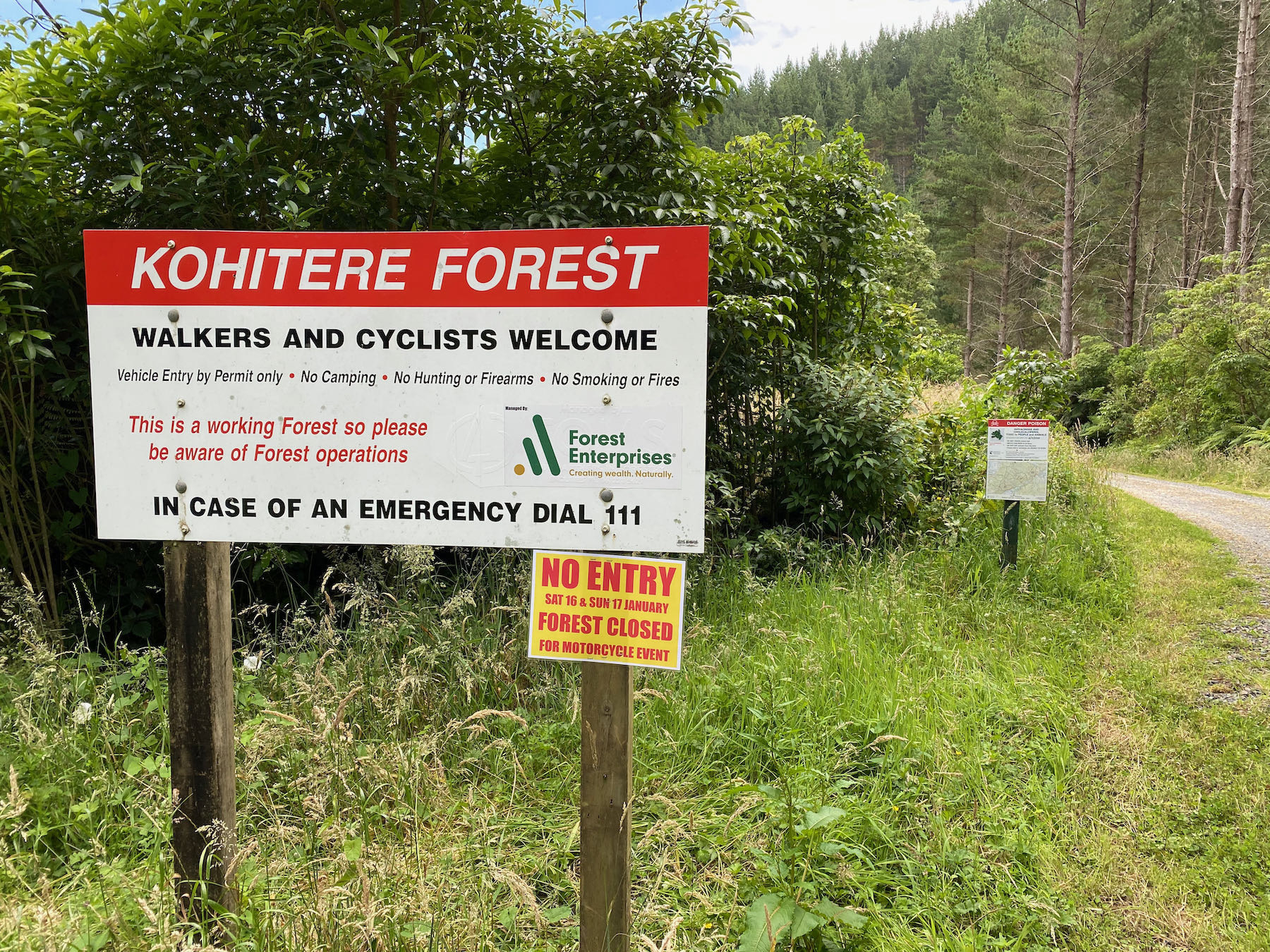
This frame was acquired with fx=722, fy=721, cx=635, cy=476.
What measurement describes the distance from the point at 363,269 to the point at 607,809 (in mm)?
1497

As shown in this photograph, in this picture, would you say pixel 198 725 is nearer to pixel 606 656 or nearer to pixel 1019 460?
pixel 606 656

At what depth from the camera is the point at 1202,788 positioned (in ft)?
10.2

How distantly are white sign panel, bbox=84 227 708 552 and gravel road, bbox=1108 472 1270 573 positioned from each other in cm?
764

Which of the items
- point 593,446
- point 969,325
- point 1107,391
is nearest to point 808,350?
point 593,446

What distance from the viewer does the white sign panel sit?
5.80 feet

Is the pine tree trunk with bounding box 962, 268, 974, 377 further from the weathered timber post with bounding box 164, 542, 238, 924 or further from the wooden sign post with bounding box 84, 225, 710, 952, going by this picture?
the weathered timber post with bounding box 164, 542, 238, 924

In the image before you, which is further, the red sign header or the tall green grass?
the tall green grass

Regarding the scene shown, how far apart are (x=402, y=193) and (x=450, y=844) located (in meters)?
3.23

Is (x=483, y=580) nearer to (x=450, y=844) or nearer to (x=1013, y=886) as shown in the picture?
(x=450, y=844)

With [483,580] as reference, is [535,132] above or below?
above

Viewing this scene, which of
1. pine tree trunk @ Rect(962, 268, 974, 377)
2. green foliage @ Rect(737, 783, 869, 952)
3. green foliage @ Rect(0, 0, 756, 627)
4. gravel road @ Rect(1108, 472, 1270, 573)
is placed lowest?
green foliage @ Rect(737, 783, 869, 952)

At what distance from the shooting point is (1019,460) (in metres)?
5.57

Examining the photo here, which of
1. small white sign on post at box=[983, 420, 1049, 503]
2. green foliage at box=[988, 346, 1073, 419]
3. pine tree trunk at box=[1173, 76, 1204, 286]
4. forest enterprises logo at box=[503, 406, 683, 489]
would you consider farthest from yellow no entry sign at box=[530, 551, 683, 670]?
pine tree trunk at box=[1173, 76, 1204, 286]

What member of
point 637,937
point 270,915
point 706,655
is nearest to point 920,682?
point 706,655
